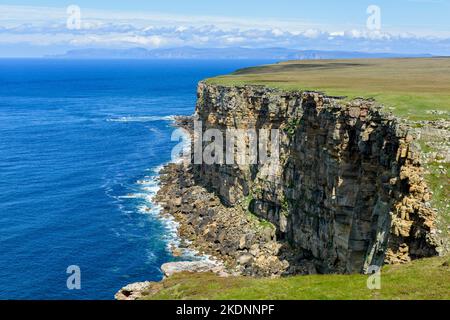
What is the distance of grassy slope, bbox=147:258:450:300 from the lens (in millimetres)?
29719

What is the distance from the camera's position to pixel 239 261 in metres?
73.3

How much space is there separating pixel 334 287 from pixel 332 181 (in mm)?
29927

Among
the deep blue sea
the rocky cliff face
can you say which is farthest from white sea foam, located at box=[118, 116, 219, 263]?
the rocky cliff face

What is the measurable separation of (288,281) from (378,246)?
1474cm

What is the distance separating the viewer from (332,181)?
60500 millimetres

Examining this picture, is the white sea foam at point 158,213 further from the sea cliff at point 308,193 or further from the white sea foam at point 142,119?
the white sea foam at point 142,119

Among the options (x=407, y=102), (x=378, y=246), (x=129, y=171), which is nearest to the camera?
(x=378, y=246)

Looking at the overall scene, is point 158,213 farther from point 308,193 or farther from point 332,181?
point 332,181

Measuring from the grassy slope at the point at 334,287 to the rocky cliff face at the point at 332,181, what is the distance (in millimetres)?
6033

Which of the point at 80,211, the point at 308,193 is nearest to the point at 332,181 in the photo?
the point at 308,193

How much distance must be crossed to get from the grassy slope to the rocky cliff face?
6033mm

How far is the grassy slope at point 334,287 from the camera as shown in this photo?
2972cm
